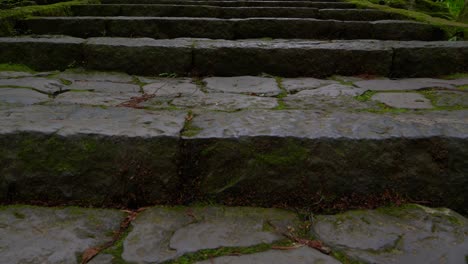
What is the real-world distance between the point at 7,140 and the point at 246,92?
1.40 m

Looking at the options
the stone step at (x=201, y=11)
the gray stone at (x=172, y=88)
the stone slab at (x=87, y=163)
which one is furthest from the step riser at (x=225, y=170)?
the stone step at (x=201, y=11)

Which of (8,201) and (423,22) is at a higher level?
(423,22)

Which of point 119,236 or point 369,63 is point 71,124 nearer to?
point 119,236

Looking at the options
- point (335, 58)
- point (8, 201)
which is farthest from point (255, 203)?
point (335, 58)

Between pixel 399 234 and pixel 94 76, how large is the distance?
7.41 feet

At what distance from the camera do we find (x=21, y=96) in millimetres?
2086

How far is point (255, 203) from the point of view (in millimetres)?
1553

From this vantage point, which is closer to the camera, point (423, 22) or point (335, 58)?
point (335, 58)

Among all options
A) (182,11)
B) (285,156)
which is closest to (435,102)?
(285,156)

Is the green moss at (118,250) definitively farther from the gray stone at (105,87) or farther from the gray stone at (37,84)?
the gray stone at (37,84)

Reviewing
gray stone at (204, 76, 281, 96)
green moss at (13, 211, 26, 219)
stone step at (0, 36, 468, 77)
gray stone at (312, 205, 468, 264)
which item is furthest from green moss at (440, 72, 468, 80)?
green moss at (13, 211, 26, 219)

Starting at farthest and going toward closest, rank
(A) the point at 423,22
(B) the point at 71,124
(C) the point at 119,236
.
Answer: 1. (A) the point at 423,22
2. (B) the point at 71,124
3. (C) the point at 119,236

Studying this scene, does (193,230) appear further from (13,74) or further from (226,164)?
(13,74)

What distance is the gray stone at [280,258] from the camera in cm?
121
